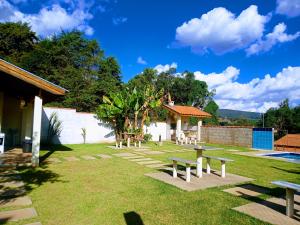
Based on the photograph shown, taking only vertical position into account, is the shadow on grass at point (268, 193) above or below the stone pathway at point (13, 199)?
below

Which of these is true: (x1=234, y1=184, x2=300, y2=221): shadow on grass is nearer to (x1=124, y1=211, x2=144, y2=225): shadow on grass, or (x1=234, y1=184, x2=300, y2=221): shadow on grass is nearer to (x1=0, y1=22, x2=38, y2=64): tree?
(x1=124, y1=211, x2=144, y2=225): shadow on grass

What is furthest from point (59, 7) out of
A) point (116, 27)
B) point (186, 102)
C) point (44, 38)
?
point (186, 102)

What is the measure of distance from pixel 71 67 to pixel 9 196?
2521 cm

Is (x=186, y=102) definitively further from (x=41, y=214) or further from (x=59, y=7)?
(x=41, y=214)

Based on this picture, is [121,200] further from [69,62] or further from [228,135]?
[69,62]

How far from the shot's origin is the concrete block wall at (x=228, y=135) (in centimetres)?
1884

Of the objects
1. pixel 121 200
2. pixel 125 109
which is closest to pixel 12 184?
pixel 121 200

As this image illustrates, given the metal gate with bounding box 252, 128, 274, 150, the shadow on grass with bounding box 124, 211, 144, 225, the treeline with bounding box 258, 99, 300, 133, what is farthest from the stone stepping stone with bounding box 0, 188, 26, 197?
the treeline with bounding box 258, 99, 300, 133

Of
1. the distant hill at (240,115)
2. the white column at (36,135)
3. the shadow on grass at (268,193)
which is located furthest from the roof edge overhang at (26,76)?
the distant hill at (240,115)

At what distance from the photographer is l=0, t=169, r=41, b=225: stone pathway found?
4.02 meters

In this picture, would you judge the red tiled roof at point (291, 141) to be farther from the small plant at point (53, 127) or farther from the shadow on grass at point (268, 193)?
the small plant at point (53, 127)

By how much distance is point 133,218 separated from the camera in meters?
4.09

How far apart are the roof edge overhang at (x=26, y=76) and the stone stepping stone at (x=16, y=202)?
4.52 meters

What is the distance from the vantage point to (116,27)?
23.0 m
